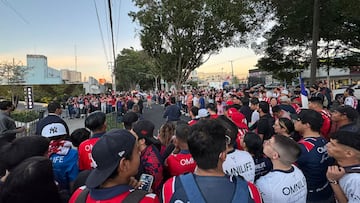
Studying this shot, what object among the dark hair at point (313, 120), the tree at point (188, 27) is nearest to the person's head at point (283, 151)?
the dark hair at point (313, 120)

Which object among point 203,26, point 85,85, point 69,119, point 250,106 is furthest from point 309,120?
point 85,85

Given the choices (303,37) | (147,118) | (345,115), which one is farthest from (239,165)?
(303,37)

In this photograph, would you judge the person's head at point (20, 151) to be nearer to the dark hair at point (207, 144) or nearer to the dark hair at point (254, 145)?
the dark hair at point (207, 144)

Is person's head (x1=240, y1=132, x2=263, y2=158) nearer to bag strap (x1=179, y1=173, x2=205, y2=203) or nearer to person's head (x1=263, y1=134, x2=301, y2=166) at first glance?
person's head (x1=263, y1=134, x2=301, y2=166)

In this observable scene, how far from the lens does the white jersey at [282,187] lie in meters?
2.30

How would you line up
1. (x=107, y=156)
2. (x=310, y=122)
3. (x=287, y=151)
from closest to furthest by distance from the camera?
(x=107, y=156)
(x=287, y=151)
(x=310, y=122)

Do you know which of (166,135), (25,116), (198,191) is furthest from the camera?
(25,116)

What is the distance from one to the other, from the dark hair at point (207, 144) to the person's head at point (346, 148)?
1366 mm

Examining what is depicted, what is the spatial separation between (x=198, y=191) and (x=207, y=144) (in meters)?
0.31

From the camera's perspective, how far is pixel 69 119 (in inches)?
842

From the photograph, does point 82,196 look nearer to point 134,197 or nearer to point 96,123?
point 134,197

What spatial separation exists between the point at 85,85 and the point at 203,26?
102 feet

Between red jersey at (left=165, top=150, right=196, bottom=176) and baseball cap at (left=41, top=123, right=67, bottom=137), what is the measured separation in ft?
5.01

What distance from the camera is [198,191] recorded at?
5.44ft
